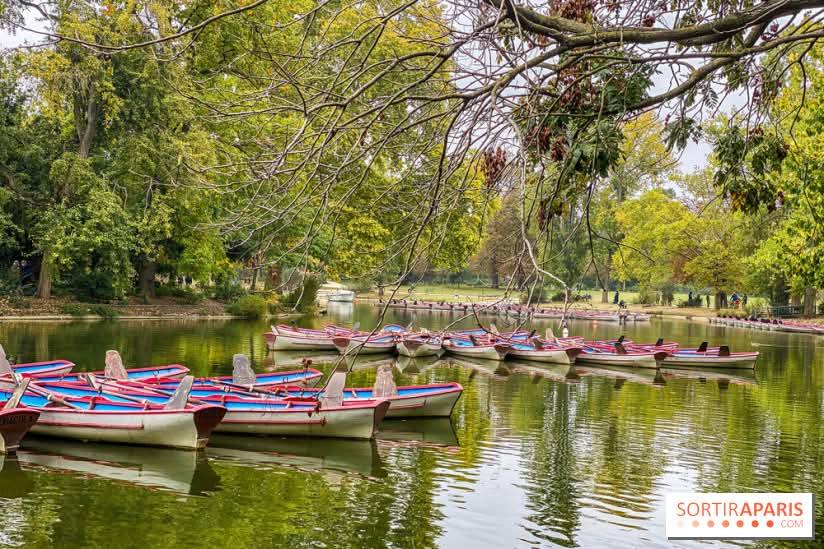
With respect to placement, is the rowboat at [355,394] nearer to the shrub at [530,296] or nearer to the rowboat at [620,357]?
the shrub at [530,296]

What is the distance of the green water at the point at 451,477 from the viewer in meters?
9.55

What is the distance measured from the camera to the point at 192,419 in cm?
1280

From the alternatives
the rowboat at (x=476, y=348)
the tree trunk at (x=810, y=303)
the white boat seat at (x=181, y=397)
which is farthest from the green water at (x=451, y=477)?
the tree trunk at (x=810, y=303)

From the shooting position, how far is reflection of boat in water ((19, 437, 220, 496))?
11406mm

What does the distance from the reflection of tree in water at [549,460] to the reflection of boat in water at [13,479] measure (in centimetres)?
675

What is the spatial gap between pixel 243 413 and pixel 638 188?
6294cm

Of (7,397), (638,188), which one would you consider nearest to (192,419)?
(7,397)

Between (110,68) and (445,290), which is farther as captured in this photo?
(445,290)

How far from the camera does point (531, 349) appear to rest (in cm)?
2973

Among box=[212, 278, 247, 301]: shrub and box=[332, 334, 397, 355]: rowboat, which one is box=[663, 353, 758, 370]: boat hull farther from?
box=[212, 278, 247, 301]: shrub

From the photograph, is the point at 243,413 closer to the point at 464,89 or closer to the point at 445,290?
the point at 464,89

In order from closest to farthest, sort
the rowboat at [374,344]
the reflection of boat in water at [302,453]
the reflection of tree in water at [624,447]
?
1. the reflection of tree in water at [624,447]
2. the reflection of boat in water at [302,453]
3. the rowboat at [374,344]

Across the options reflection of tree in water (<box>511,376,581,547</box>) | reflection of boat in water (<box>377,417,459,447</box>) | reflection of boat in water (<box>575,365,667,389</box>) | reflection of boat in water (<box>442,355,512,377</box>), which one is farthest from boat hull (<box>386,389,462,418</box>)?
reflection of boat in water (<box>442,355,512,377</box>)

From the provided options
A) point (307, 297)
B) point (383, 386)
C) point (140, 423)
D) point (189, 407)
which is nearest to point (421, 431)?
point (383, 386)
